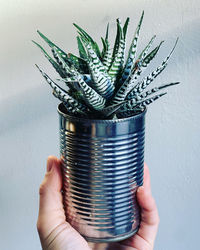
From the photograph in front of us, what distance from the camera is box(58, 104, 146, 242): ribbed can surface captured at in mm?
602

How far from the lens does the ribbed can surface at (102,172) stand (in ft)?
1.97

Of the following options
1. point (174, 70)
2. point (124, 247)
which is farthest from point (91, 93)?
point (174, 70)

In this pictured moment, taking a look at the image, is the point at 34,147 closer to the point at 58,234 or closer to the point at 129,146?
the point at 58,234

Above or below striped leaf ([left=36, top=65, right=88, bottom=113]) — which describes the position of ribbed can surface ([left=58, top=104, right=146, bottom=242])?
below

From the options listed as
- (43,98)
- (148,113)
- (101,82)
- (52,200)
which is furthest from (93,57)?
(43,98)

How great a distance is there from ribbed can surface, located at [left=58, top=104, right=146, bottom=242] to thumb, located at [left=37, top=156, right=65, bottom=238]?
30 millimetres

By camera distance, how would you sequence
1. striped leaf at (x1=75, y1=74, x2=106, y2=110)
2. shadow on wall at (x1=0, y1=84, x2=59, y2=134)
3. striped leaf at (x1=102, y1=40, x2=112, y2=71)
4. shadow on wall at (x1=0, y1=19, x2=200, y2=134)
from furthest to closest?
shadow on wall at (x1=0, y1=84, x2=59, y2=134) → shadow on wall at (x1=0, y1=19, x2=200, y2=134) → striped leaf at (x1=102, y1=40, x2=112, y2=71) → striped leaf at (x1=75, y1=74, x2=106, y2=110)

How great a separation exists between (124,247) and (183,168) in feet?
1.44

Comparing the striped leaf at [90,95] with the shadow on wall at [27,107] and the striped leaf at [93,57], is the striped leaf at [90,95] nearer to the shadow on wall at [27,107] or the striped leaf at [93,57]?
the striped leaf at [93,57]

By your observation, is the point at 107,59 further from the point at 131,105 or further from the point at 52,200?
the point at 52,200

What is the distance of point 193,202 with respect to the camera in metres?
1.19

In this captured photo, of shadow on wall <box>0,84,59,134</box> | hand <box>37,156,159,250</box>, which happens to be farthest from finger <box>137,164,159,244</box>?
shadow on wall <box>0,84,59,134</box>

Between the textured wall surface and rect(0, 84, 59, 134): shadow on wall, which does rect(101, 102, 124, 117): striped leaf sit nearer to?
the textured wall surface

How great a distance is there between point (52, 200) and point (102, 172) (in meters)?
0.15
